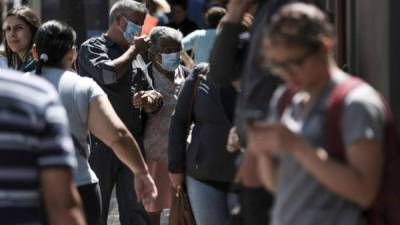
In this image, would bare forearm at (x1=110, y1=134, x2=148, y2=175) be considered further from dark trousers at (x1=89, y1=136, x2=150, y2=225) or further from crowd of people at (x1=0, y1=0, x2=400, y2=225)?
dark trousers at (x1=89, y1=136, x2=150, y2=225)

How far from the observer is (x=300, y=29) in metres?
4.21

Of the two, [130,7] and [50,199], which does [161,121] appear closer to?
[130,7]

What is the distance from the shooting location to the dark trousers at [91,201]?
21.6ft

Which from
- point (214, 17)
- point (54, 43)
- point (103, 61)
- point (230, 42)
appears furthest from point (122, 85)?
point (230, 42)

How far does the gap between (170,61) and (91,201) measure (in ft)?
9.33

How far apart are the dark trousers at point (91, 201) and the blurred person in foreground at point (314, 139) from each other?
229cm

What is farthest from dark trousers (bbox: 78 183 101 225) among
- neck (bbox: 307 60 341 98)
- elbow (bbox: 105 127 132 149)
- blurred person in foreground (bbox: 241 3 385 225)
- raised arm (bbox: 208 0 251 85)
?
neck (bbox: 307 60 341 98)

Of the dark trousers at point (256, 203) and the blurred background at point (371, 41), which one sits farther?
the blurred background at point (371, 41)

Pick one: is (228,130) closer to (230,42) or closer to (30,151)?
(230,42)

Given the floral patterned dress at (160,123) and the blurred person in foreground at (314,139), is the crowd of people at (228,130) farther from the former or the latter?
the floral patterned dress at (160,123)

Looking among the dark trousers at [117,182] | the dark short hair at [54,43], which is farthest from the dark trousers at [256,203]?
the dark trousers at [117,182]

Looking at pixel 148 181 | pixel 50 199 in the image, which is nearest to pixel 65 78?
pixel 148 181

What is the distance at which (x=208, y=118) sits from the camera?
267 inches

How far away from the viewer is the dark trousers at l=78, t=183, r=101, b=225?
6573mm
